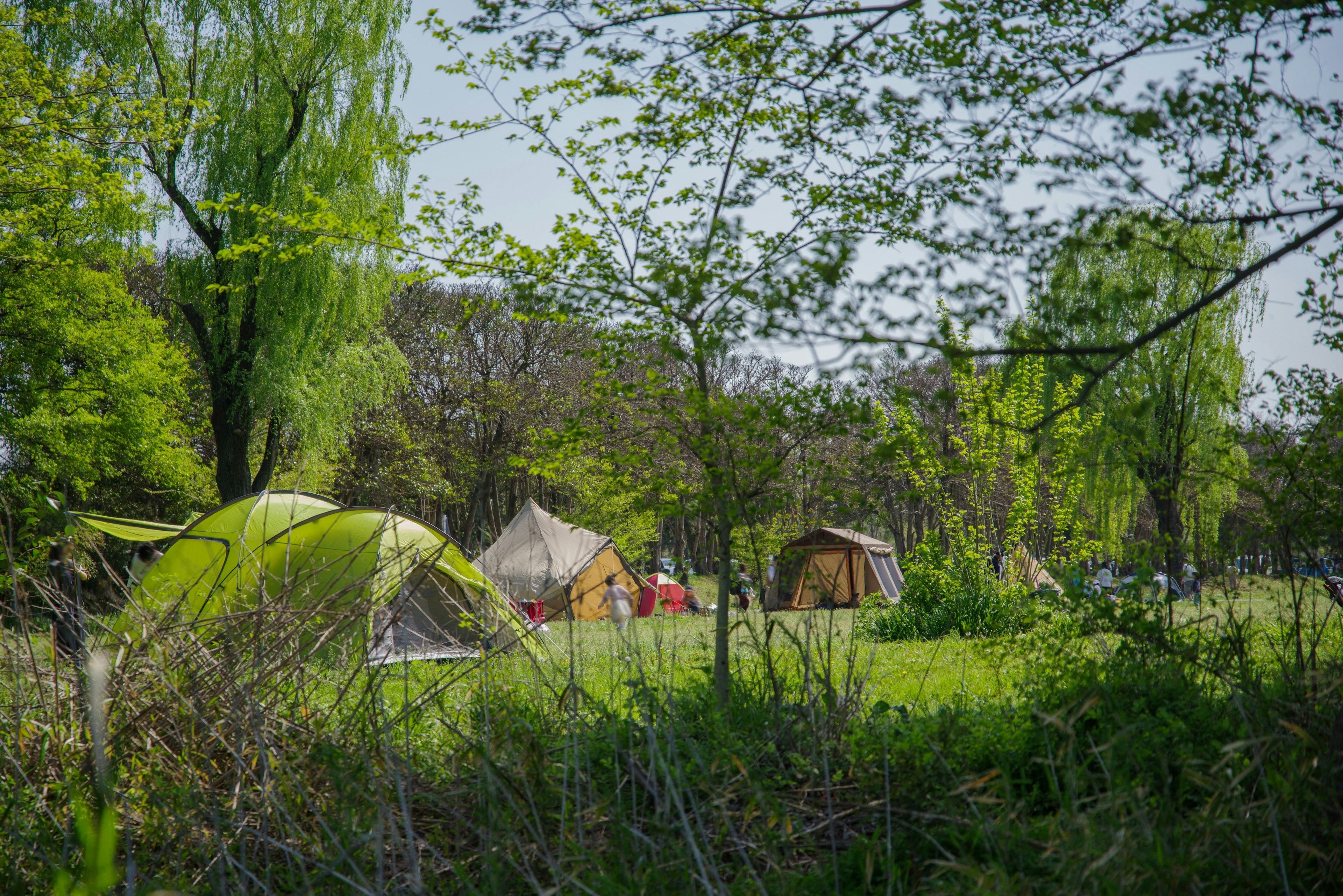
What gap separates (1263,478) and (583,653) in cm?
356

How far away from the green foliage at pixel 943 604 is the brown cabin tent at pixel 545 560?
6.79m

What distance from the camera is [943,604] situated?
10.5 meters

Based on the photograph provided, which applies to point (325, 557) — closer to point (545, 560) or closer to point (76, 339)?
point (76, 339)

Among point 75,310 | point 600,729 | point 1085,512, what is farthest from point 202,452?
point 600,729

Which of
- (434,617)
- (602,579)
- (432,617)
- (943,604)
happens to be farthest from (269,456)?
(943,604)

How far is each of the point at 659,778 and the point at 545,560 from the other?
14.8 m

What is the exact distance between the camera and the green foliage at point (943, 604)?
1002cm

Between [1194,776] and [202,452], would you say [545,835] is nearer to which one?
[1194,776]

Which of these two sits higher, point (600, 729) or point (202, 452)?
point (202, 452)

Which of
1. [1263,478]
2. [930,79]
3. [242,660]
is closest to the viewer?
[242,660]

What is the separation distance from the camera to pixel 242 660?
3.38m

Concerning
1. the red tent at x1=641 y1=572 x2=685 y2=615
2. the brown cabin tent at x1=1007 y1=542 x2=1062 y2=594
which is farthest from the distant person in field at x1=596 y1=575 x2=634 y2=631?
Answer: the red tent at x1=641 y1=572 x2=685 y2=615

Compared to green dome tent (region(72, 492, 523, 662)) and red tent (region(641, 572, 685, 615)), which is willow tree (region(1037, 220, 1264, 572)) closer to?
green dome tent (region(72, 492, 523, 662))

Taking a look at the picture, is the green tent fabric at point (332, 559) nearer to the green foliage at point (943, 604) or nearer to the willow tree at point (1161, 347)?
the willow tree at point (1161, 347)
